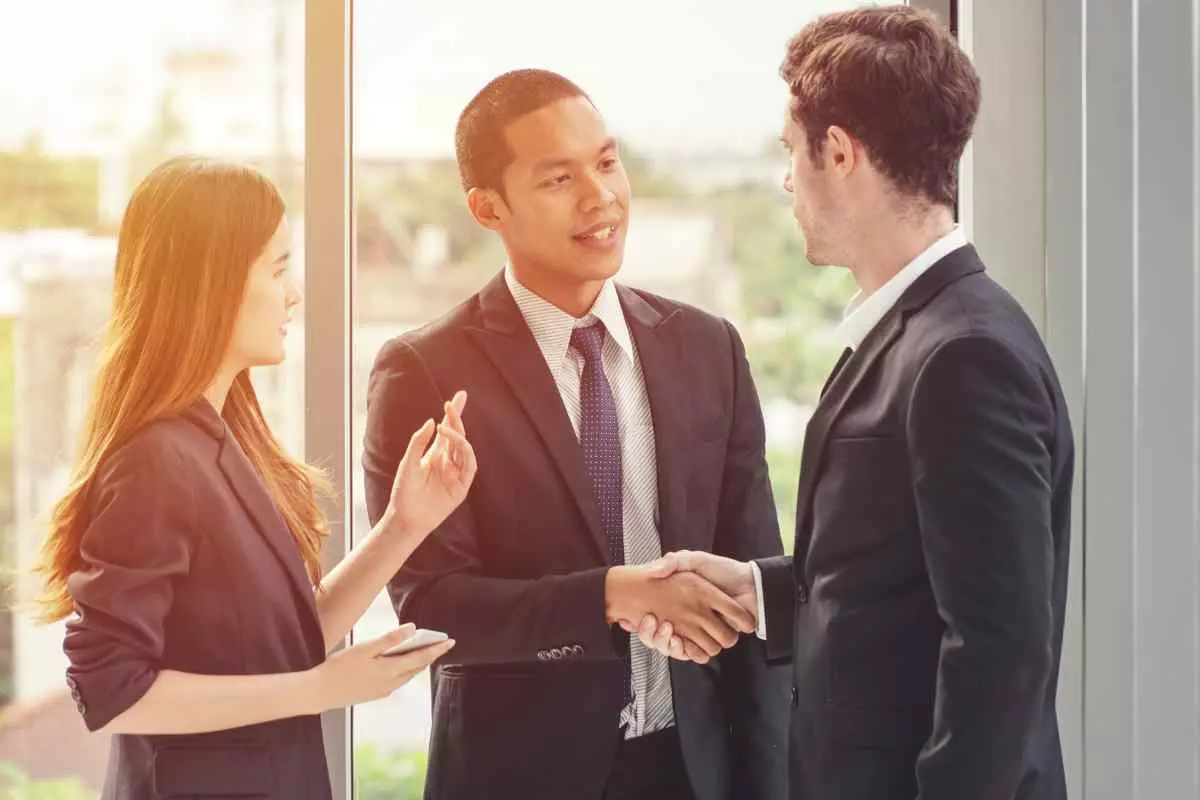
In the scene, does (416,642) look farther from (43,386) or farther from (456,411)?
(43,386)

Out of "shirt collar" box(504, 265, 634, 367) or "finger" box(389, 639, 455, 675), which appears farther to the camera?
"shirt collar" box(504, 265, 634, 367)

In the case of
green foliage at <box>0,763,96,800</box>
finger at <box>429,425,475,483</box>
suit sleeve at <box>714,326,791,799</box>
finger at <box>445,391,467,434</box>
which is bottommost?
green foliage at <box>0,763,96,800</box>

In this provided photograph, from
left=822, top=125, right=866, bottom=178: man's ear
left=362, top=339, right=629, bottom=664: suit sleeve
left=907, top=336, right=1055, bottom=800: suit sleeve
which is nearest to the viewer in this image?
left=907, top=336, right=1055, bottom=800: suit sleeve

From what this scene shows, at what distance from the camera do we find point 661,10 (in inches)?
80.6

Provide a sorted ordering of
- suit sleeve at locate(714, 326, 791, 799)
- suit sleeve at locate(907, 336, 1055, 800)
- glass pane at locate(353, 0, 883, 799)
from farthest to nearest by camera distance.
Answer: glass pane at locate(353, 0, 883, 799), suit sleeve at locate(714, 326, 791, 799), suit sleeve at locate(907, 336, 1055, 800)

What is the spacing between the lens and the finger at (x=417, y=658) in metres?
1.58

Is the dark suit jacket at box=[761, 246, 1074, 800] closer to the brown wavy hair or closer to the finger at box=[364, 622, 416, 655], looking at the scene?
the brown wavy hair

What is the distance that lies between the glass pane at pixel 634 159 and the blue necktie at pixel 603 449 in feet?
0.70

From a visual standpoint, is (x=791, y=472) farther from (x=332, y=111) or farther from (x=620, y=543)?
(x=332, y=111)

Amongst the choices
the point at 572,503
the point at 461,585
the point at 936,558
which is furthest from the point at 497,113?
the point at 936,558

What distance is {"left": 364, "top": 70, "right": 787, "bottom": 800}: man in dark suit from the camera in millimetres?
1804

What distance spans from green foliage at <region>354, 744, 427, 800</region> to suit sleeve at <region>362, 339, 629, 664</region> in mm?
322

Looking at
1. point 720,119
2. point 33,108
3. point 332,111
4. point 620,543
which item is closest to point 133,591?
point 620,543

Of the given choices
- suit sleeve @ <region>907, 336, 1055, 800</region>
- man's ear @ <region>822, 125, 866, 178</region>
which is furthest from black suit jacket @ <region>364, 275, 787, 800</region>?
suit sleeve @ <region>907, 336, 1055, 800</region>
